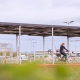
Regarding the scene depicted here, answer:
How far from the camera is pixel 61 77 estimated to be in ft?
1.73

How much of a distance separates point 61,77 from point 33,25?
10.8 metres

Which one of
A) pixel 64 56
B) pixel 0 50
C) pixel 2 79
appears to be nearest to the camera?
pixel 2 79

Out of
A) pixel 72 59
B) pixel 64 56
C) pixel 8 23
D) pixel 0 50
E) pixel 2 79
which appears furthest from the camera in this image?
pixel 0 50

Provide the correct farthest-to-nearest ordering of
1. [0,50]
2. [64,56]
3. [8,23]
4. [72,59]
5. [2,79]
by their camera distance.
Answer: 1. [0,50]
2. [72,59]
3. [64,56]
4. [8,23]
5. [2,79]

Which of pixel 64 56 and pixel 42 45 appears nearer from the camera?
pixel 64 56

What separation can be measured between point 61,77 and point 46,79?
5cm

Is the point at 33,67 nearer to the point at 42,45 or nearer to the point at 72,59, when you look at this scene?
the point at 72,59

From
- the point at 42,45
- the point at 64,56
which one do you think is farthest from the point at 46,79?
the point at 42,45

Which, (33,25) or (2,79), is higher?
(33,25)

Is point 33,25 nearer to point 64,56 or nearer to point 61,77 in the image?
point 64,56

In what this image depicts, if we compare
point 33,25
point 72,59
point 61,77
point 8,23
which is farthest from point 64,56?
point 61,77

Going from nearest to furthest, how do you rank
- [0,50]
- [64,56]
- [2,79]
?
[2,79], [64,56], [0,50]

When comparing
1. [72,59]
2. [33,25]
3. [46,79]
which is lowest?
[72,59]

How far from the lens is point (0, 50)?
1608 cm
